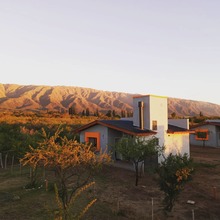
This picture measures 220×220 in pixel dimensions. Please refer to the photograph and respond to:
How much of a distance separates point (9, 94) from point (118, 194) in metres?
170

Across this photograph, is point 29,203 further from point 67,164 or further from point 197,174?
point 197,174

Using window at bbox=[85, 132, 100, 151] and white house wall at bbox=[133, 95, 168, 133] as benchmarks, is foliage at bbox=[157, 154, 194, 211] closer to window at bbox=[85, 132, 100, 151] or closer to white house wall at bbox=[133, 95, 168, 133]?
white house wall at bbox=[133, 95, 168, 133]

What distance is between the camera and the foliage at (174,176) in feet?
40.6

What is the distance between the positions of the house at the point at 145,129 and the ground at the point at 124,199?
429cm

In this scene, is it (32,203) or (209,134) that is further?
(209,134)

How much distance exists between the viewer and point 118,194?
16062 millimetres

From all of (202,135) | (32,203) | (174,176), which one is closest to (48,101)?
(202,135)

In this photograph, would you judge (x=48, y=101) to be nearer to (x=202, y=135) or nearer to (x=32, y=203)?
(x=202, y=135)

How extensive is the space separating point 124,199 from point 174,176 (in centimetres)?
411

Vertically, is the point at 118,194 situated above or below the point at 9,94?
below

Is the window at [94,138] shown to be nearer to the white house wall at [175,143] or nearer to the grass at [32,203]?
the white house wall at [175,143]

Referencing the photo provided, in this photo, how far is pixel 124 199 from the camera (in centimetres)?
1505

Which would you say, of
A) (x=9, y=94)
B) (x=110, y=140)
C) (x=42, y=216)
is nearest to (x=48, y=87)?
(x=9, y=94)

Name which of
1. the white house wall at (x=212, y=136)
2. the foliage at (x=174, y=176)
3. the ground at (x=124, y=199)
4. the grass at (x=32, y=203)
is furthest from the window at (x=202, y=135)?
the foliage at (x=174, y=176)
